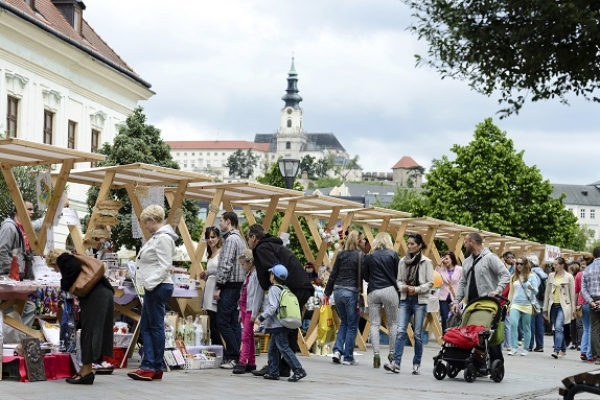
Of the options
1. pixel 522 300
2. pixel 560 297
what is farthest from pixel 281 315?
pixel 560 297

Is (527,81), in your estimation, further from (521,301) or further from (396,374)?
(521,301)

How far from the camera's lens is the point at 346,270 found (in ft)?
56.2

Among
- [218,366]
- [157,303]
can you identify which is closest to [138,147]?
[218,366]

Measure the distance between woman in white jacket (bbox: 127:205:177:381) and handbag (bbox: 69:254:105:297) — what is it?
0.56 meters

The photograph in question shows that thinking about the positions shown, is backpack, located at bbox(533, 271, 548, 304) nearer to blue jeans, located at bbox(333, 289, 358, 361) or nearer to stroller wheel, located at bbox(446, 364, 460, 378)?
blue jeans, located at bbox(333, 289, 358, 361)

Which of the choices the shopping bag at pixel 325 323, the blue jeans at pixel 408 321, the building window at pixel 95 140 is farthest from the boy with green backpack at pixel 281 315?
the building window at pixel 95 140

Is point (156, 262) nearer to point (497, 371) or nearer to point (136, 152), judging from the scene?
point (497, 371)

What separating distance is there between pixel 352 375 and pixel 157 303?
3.43 m

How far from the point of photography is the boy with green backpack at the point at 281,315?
13.9m

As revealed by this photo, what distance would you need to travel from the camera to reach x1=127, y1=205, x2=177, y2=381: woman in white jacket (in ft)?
43.0

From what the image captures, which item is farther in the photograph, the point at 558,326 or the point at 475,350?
the point at 558,326

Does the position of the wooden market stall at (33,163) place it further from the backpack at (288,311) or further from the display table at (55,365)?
the backpack at (288,311)

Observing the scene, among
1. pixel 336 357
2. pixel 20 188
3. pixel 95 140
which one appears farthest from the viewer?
pixel 95 140

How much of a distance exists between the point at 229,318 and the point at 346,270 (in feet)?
7.28
